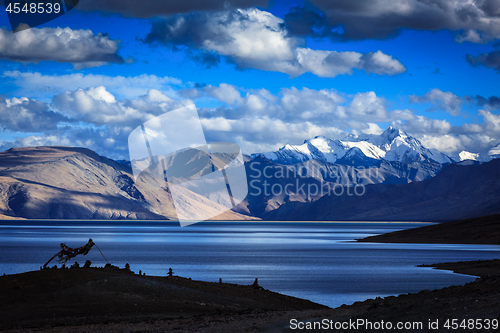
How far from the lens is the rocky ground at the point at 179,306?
1772 centimetres

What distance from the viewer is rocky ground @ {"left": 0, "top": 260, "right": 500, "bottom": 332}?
17.7 m

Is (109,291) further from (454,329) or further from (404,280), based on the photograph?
(404,280)

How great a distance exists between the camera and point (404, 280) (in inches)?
1751

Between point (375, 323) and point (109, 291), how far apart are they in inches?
558

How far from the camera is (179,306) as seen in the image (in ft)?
81.6

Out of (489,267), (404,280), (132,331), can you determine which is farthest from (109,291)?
(489,267)

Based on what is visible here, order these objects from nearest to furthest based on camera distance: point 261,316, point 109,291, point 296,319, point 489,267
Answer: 1. point 296,319
2. point 261,316
3. point 109,291
4. point 489,267

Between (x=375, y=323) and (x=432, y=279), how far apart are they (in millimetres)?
29729

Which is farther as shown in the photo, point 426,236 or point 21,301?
point 426,236

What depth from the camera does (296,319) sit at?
19406 mm

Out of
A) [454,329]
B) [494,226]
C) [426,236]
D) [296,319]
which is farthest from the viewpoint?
[426,236]

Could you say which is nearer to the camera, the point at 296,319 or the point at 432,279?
the point at 296,319

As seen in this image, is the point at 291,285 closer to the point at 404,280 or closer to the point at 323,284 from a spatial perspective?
the point at 323,284

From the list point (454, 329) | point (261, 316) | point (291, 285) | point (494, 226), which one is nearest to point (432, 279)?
point (291, 285)
